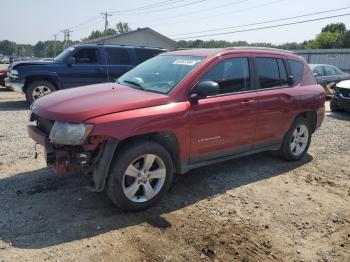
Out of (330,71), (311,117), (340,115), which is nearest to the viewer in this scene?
(311,117)

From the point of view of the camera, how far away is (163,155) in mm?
4180

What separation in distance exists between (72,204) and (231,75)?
2.66 metres

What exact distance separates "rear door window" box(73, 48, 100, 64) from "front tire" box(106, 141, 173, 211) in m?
7.88

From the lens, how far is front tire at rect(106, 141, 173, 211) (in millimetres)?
3893

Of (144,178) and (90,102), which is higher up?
(90,102)

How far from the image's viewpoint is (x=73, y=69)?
434 inches

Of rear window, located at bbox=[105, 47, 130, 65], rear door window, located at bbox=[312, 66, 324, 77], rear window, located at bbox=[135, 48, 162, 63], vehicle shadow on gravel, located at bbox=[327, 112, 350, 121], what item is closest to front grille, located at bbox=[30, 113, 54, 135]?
rear window, located at bbox=[105, 47, 130, 65]

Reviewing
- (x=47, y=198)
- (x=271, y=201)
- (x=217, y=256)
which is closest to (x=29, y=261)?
(x=47, y=198)

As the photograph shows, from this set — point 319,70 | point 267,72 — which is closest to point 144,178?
point 267,72

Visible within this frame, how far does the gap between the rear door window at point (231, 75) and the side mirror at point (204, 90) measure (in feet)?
0.79

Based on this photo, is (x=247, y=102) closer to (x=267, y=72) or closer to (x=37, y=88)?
(x=267, y=72)

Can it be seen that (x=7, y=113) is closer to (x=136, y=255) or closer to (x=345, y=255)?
(x=136, y=255)

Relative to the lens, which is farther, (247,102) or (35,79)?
(35,79)

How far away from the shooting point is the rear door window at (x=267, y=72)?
538 cm
